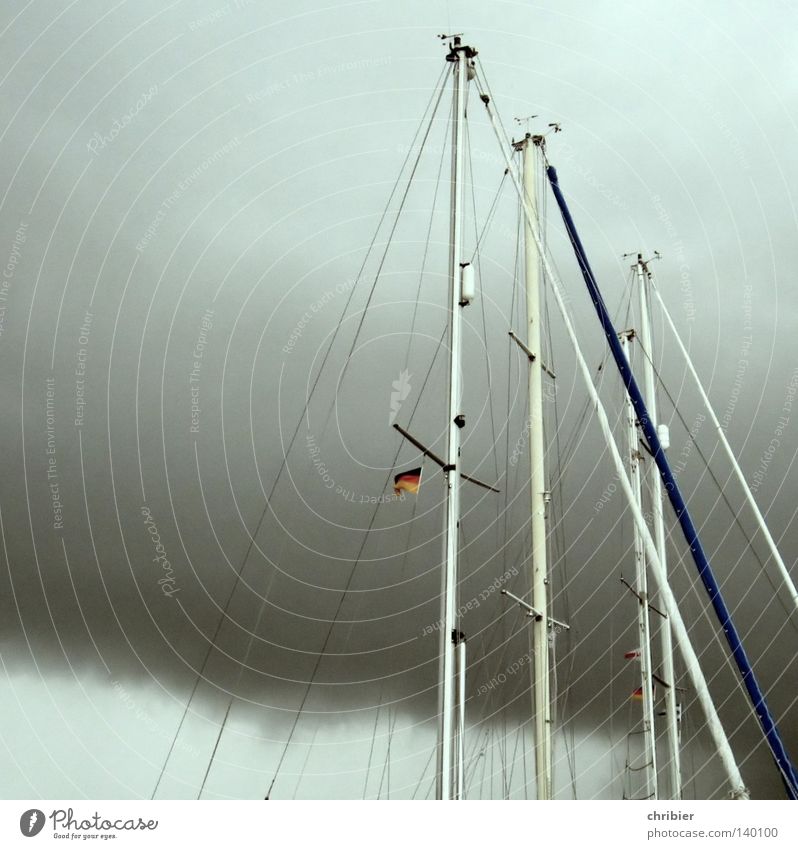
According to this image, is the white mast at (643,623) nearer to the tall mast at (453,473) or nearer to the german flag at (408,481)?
the tall mast at (453,473)

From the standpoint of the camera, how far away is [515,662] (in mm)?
16203

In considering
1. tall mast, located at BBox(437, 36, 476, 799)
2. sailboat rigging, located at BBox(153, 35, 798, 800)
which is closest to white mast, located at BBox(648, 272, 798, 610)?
sailboat rigging, located at BBox(153, 35, 798, 800)

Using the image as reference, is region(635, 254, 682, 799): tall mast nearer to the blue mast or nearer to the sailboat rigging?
the sailboat rigging

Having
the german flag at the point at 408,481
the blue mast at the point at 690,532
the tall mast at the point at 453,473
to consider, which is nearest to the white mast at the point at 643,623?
the blue mast at the point at 690,532

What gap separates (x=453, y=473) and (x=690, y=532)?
5.69 meters

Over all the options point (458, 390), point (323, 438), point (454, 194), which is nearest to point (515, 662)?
point (323, 438)

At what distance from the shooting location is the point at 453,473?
10219 millimetres

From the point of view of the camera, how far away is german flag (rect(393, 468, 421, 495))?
10.4 metres

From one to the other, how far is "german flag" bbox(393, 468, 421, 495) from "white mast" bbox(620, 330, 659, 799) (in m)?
8.09

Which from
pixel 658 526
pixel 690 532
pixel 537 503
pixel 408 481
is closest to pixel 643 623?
pixel 658 526
